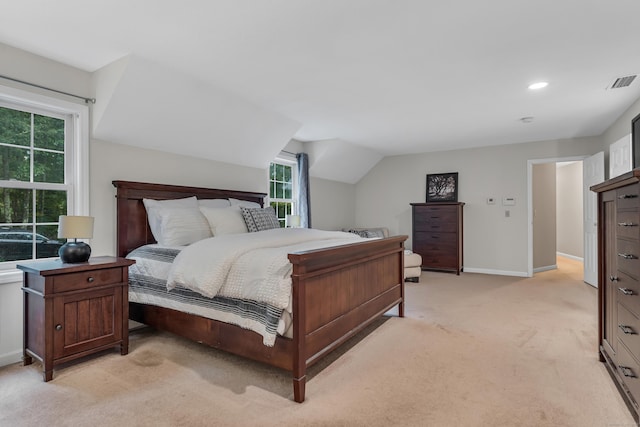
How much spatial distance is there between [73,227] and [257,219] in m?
1.66

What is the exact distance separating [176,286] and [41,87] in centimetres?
184

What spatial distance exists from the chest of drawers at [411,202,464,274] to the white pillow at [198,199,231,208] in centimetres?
357

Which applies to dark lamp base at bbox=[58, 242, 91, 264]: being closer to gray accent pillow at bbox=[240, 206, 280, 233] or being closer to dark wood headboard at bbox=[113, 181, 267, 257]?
dark wood headboard at bbox=[113, 181, 267, 257]

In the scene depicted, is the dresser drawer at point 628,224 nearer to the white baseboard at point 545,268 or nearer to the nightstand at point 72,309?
the nightstand at point 72,309

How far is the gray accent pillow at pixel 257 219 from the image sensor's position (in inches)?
144

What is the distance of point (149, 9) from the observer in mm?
2047

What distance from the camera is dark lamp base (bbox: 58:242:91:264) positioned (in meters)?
2.44

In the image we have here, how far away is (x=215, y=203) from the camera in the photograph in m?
3.82

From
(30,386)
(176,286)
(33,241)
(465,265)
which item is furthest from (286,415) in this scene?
(465,265)

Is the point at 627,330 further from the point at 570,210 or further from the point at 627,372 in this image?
the point at 570,210

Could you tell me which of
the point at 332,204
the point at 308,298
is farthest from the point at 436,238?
the point at 308,298

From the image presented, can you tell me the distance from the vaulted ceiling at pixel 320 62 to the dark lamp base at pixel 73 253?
3.45 ft

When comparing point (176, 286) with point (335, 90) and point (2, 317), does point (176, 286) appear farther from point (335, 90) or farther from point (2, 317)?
point (335, 90)

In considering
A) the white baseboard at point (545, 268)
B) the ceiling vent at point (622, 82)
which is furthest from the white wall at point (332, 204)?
the ceiling vent at point (622, 82)
